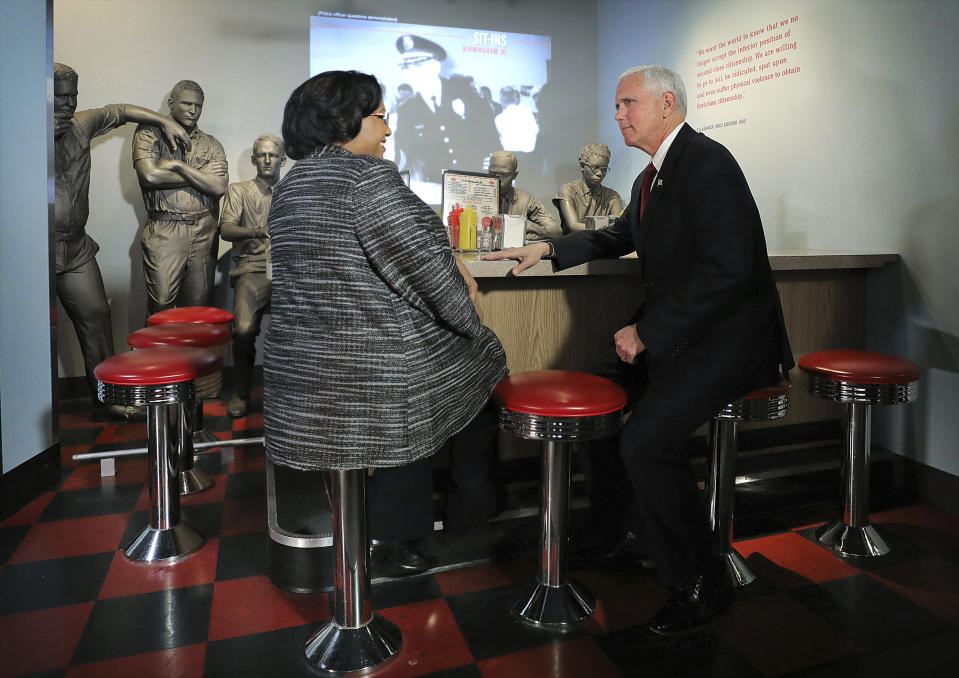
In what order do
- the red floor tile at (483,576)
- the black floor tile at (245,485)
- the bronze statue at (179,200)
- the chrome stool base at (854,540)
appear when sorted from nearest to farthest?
the red floor tile at (483,576) → the chrome stool base at (854,540) → the black floor tile at (245,485) → the bronze statue at (179,200)

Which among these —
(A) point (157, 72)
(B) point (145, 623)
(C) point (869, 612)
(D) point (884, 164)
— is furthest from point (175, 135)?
(C) point (869, 612)

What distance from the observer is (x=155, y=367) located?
243 cm

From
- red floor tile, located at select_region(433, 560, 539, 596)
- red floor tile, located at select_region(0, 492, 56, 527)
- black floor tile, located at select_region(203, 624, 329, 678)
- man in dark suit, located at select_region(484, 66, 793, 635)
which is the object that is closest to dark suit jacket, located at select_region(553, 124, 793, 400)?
man in dark suit, located at select_region(484, 66, 793, 635)

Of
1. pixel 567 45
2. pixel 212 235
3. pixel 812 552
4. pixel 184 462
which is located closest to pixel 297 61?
pixel 212 235

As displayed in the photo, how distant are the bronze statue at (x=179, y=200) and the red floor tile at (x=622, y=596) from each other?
11.3 feet

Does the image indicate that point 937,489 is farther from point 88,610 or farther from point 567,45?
point 567,45

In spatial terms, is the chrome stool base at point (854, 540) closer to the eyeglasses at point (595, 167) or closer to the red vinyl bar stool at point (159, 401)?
the red vinyl bar stool at point (159, 401)

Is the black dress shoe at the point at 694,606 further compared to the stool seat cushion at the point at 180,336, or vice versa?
the stool seat cushion at the point at 180,336

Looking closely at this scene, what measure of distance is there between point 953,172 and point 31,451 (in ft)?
13.5

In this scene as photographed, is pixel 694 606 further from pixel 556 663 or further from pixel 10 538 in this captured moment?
pixel 10 538

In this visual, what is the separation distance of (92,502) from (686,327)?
262 centimetres

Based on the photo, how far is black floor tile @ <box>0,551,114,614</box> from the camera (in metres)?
2.23

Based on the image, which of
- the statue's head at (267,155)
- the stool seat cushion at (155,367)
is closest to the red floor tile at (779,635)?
the stool seat cushion at (155,367)

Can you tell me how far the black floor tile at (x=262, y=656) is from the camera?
6.04 feet
